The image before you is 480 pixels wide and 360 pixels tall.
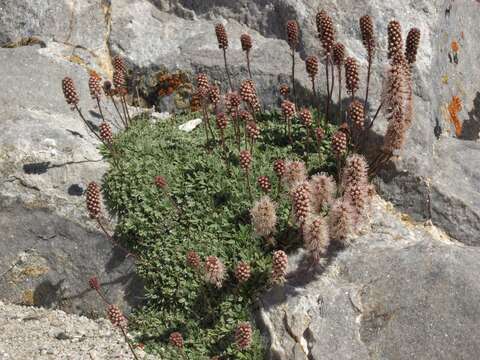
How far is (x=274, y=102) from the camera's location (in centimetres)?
781

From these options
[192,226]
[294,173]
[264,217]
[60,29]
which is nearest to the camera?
[264,217]

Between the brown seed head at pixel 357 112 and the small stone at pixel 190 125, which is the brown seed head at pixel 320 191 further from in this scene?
the small stone at pixel 190 125

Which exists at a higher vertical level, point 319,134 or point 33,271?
point 319,134

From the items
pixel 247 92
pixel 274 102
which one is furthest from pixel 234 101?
pixel 274 102

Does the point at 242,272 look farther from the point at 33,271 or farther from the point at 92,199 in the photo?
the point at 33,271

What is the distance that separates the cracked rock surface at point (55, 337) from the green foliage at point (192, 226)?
365 mm

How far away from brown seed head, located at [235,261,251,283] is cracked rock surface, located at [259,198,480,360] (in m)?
0.36

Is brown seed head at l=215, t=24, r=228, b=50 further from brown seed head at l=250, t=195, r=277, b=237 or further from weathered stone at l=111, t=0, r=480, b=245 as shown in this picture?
brown seed head at l=250, t=195, r=277, b=237

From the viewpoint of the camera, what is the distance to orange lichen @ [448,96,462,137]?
8344 mm

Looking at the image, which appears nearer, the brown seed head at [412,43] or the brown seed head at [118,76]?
the brown seed head at [412,43]

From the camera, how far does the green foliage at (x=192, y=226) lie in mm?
5941

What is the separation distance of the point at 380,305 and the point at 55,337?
3.54m

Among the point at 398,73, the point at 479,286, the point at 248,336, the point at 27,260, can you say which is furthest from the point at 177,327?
the point at 398,73

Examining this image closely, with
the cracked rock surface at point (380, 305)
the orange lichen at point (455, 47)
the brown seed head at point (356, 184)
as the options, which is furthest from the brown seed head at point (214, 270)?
the orange lichen at point (455, 47)
